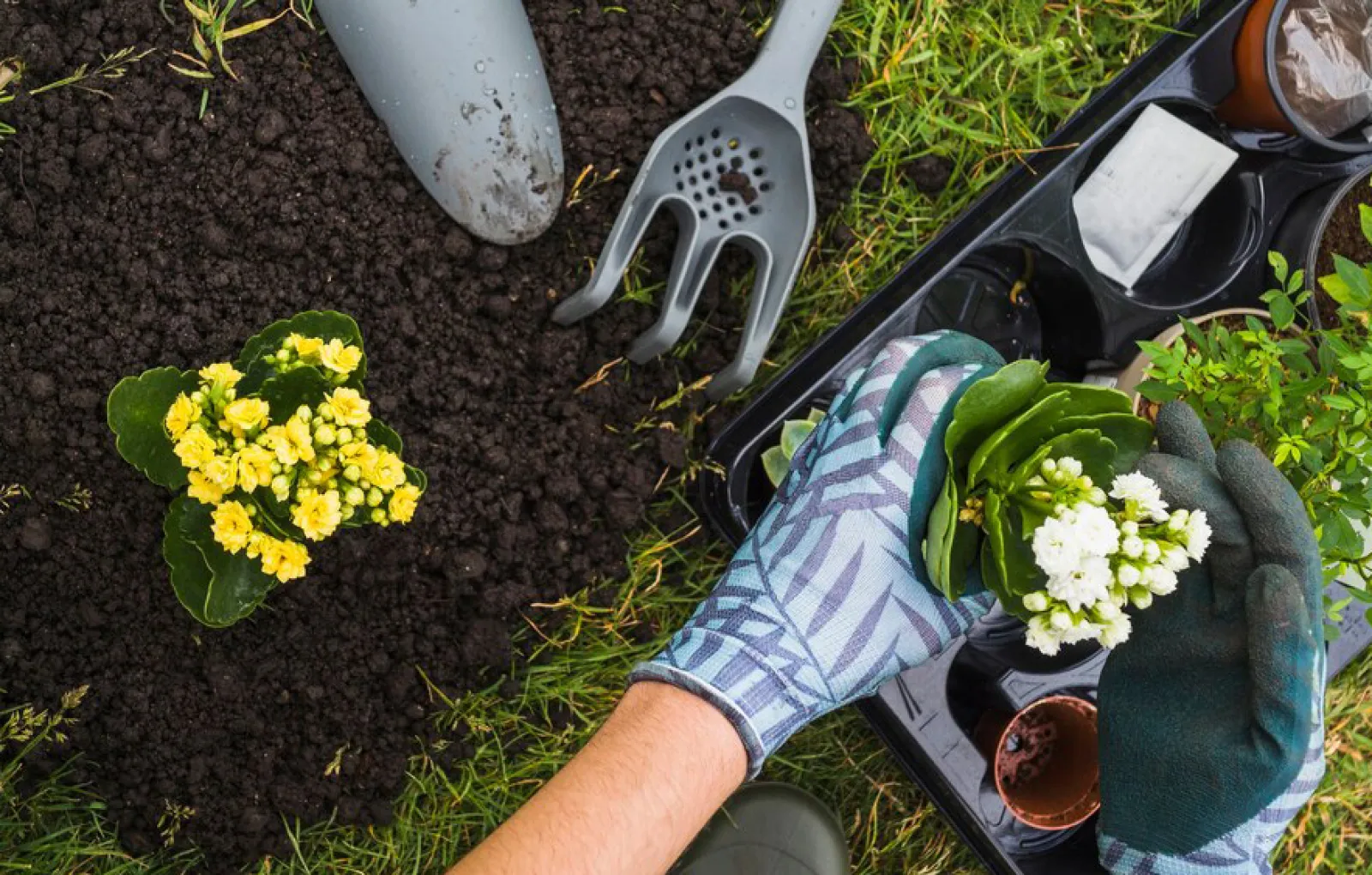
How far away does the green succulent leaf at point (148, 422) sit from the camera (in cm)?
103

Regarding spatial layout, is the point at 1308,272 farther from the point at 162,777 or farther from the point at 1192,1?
the point at 162,777

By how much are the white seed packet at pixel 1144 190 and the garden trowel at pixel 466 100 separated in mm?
716

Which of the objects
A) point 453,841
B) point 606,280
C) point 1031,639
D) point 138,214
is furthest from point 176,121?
point 1031,639

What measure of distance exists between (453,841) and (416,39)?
0.99 m

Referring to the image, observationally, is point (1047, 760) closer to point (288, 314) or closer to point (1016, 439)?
point (1016, 439)

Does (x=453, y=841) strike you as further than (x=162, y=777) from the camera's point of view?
Yes

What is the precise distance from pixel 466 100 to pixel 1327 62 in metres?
1.09

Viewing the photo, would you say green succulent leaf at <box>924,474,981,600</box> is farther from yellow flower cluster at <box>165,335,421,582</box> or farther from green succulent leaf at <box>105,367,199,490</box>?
green succulent leaf at <box>105,367,199,490</box>

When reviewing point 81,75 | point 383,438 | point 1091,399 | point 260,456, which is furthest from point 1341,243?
point 81,75

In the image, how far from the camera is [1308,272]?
49.2 inches

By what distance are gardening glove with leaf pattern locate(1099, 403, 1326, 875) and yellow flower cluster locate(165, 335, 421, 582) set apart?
722 millimetres

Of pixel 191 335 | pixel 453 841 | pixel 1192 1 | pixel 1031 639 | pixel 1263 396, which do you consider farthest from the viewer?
pixel 1192 1

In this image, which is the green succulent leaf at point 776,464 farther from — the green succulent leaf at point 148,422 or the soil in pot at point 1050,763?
the green succulent leaf at point 148,422

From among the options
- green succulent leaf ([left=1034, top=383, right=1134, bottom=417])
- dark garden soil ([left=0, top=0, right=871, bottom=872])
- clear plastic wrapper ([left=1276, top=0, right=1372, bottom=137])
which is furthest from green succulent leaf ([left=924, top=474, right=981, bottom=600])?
clear plastic wrapper ([left=1276, top=0, right=1372, bottom=137])
